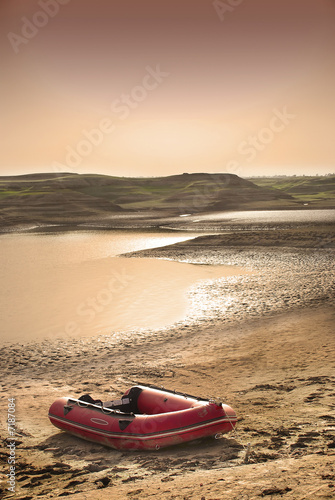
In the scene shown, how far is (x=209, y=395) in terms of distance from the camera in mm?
8492

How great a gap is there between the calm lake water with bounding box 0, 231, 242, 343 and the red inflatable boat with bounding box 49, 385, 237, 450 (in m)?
5.40

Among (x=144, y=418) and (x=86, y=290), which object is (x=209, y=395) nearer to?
(x=144, y=418)

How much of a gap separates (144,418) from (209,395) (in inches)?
76.2

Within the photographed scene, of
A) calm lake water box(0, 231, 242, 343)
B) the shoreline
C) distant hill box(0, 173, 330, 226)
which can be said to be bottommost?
the shoreline

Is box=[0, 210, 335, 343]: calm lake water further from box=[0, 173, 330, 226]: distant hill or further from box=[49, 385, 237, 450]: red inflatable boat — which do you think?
box=[0, 173, 330, 226]: distant hill

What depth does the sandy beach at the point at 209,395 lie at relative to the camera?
5.48 metres

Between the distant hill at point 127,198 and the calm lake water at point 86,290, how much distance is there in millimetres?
24770

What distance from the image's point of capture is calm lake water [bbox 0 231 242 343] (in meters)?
13.7

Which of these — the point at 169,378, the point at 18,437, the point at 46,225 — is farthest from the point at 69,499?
the point at 46,225

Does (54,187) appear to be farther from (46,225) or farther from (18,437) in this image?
(18,437)

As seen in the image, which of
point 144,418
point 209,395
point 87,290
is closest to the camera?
point 144,418

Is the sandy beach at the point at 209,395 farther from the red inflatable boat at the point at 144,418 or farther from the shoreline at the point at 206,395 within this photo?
the red inflatable boat at the point at 144,418

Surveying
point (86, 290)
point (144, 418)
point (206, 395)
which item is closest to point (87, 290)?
point (86, 290)

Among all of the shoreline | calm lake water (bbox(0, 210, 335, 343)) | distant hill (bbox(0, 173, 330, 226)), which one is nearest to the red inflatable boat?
the shoreline
